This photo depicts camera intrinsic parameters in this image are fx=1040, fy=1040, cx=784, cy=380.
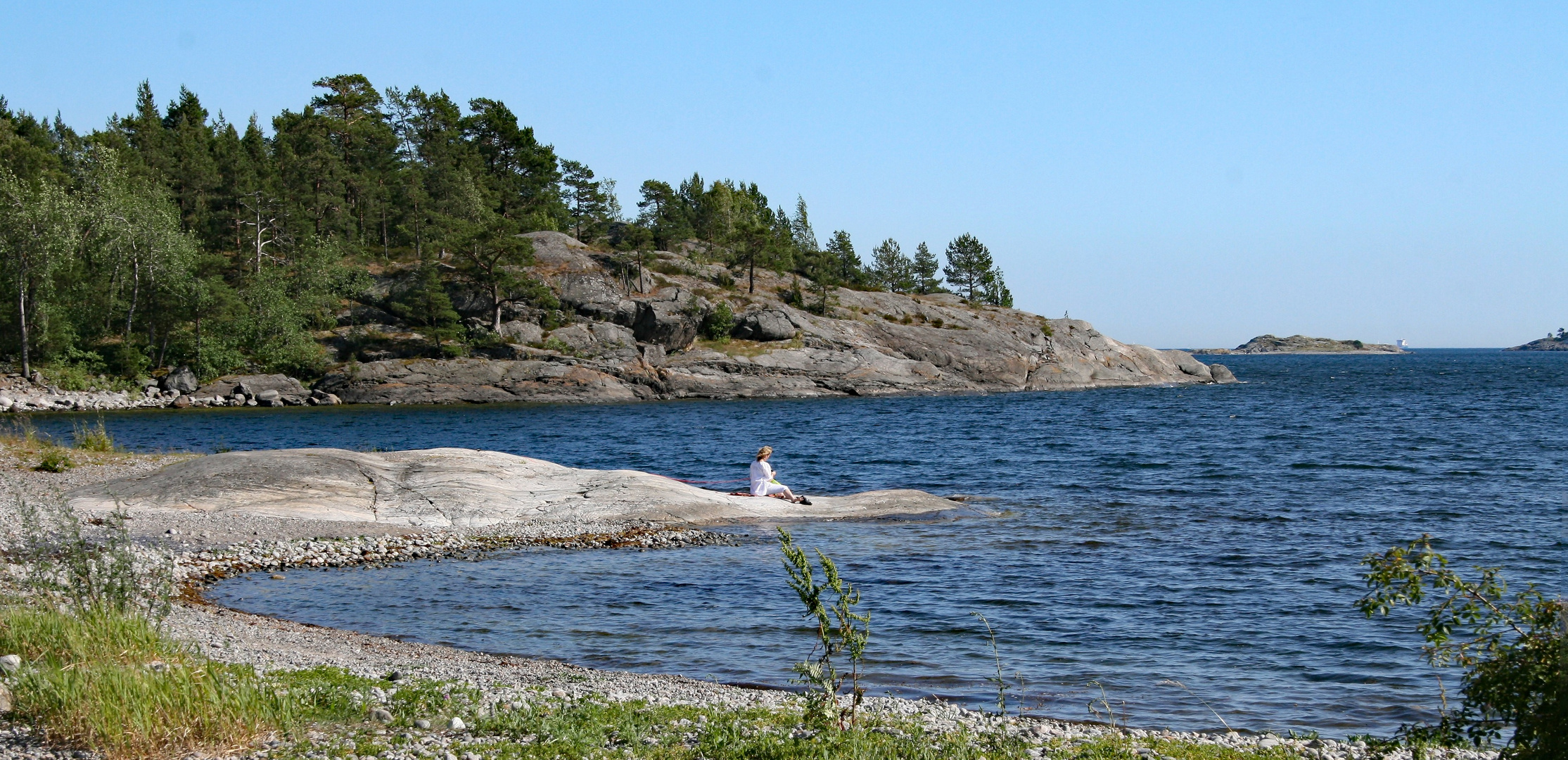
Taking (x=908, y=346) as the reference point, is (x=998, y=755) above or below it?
below

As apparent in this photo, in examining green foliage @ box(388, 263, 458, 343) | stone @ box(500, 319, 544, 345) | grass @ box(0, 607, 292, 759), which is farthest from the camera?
stone @ box(500, 319, 544, 345)

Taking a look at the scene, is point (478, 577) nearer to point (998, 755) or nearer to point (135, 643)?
point (135, 643)

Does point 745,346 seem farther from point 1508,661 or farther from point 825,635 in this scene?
point 1508,661

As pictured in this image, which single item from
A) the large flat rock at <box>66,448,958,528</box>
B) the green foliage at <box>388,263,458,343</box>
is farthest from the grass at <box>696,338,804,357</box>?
the large flat rock at <box>66,448,958,528</box>

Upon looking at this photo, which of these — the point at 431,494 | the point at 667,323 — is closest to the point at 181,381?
the point at 667,323

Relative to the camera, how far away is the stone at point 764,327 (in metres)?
89.4

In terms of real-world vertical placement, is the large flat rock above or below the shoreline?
above

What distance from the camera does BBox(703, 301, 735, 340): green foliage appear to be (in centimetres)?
8844

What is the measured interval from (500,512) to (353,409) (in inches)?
1934

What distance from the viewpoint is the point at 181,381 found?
6794 cm

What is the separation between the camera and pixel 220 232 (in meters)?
82.5

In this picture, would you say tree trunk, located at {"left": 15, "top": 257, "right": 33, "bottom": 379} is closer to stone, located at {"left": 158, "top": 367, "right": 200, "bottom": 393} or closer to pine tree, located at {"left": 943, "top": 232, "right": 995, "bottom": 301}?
stone, located at {"left": 158, "top": 367, "right": 200, "bottom": 393}

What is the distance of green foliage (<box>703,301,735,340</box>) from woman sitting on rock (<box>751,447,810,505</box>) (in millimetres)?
61783

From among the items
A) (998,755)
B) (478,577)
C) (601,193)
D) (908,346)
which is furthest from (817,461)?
(601,193)
